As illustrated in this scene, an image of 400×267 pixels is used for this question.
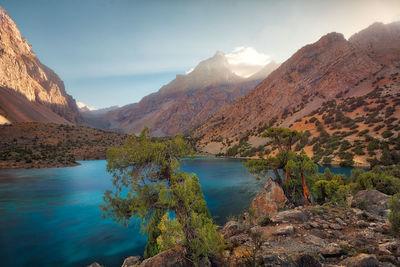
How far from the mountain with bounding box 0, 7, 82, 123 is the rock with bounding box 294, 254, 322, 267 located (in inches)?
4335

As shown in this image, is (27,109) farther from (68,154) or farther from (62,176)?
(62,176)

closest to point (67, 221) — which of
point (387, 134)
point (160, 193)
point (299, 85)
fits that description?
point (160, 193)

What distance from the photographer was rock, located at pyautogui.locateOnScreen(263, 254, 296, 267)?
5348 millimetres

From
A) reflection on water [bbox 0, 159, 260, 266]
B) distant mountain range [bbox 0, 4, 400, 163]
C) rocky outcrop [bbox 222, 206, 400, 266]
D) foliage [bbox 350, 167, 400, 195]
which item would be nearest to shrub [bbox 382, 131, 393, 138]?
distant mountain range [bbox 0, 4, 400, 163]

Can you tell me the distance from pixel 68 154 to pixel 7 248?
53118 millimetres

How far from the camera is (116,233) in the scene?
56.9 ft

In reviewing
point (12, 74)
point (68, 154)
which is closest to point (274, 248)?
point (68, 154)

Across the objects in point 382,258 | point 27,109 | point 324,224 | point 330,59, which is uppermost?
point 330,59

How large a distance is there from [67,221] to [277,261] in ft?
73.7

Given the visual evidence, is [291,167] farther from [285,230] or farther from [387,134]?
[387,134]

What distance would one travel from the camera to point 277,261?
544 centimetres

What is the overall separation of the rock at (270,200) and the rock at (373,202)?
4.89 m

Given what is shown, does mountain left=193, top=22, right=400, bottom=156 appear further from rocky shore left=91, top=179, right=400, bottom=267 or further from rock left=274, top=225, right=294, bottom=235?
rock left=274, top=225, right=294, bottom=235

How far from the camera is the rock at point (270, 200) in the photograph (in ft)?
51.0
